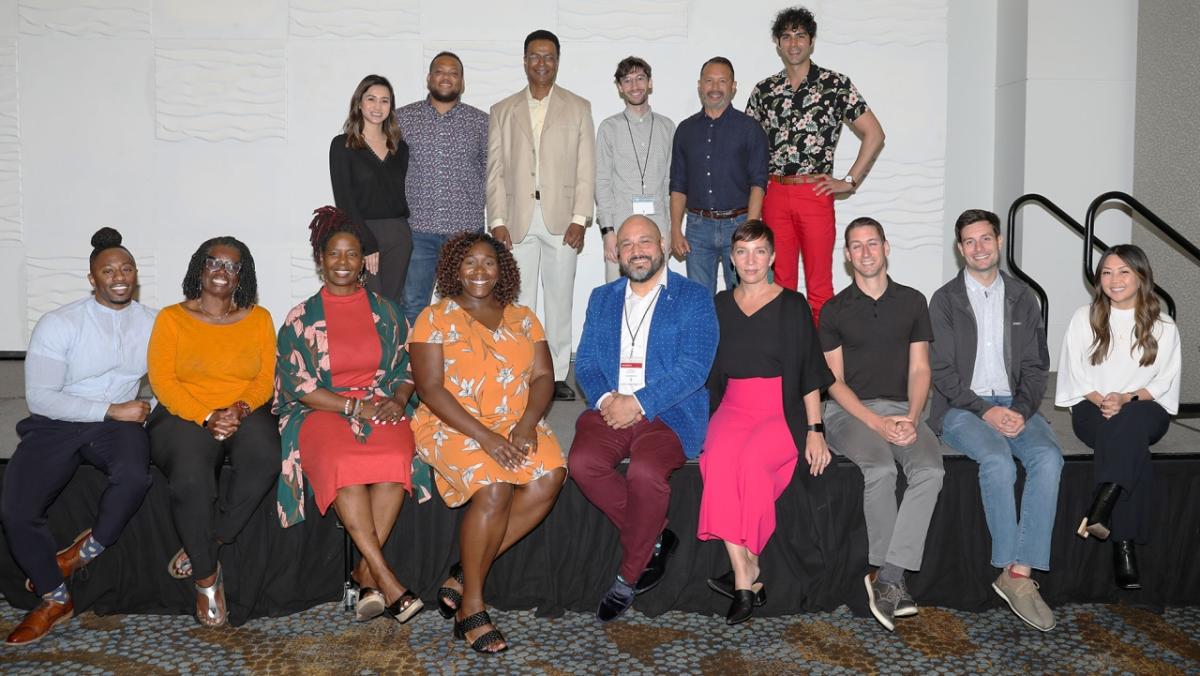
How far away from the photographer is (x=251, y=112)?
6.37 meters

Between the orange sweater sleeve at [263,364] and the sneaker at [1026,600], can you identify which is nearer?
the sneaker at [1026,600]

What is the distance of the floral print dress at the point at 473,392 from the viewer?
3398 mm

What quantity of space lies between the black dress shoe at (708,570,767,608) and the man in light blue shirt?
77.7 inches

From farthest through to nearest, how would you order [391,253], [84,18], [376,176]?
[84,18], [391,253], [376,176]

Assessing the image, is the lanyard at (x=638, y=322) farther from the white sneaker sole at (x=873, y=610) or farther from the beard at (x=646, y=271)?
the white sneaker sole at (x=873, y=610)

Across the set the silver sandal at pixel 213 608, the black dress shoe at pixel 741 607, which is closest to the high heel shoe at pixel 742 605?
the black dress shoe at pixel 741 607

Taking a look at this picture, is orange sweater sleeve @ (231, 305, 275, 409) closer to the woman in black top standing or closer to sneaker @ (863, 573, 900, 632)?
the woman in black top standing

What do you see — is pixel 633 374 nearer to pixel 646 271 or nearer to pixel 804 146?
pixel 646 271

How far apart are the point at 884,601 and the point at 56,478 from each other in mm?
2840

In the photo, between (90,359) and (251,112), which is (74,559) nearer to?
(90,359)

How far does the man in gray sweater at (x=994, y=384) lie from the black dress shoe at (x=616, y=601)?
4.25 feet

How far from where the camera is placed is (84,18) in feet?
20.6

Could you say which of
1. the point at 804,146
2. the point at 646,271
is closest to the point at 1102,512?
the point at 646,271

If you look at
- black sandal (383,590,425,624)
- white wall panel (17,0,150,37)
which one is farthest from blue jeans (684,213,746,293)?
white wall panel (17,0,150,37)
